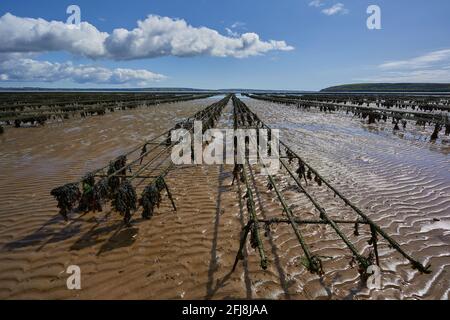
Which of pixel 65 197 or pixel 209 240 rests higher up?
pixel 65 197

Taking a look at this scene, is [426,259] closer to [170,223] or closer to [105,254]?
[170,223]

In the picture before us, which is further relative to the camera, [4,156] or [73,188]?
[4,156]

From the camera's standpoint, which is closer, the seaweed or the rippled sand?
the rippled sand

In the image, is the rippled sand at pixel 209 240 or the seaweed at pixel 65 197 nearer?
the rippled sand at pixel 209 240

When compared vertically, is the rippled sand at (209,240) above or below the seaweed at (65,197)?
below

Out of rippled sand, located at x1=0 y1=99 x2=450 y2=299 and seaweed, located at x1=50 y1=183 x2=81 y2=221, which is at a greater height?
seaweed, located at x1=50 y1=183 x2=81 y2=221

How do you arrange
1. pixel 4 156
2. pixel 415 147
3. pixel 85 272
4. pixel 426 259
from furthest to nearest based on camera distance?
pixel 415 147 < pixel 4 156 < pixel 426 259 < pixel 85 272

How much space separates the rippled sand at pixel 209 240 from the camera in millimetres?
4332

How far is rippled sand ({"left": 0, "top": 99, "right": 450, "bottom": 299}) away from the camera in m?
4.33

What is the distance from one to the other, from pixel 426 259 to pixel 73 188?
262 inches

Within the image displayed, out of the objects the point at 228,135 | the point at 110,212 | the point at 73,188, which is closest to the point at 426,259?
the point at 110,212

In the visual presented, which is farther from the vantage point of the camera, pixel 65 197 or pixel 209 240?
pixel 65 197

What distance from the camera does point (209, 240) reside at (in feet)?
18.3
